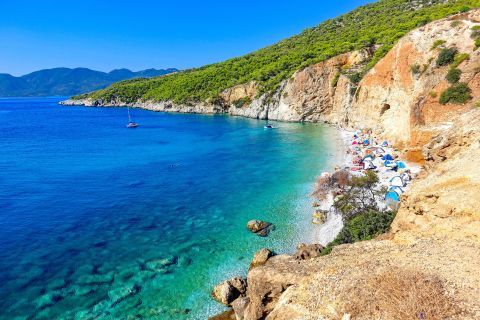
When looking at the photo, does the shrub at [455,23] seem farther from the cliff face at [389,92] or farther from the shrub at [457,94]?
the shrub at [457,94]

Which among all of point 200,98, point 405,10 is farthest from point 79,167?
point 405,10


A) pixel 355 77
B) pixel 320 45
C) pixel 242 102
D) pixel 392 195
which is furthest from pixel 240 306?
pixel 320 45

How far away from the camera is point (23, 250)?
20328 mm

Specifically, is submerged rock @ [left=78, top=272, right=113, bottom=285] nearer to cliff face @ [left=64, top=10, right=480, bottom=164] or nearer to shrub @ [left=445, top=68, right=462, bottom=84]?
cliff face @ [left=64, top=10, right=480, bottom=164]

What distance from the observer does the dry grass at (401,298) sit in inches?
325

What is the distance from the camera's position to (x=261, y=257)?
1847 cm

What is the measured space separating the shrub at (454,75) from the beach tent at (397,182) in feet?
32.8

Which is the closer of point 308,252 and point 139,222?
point 308,252

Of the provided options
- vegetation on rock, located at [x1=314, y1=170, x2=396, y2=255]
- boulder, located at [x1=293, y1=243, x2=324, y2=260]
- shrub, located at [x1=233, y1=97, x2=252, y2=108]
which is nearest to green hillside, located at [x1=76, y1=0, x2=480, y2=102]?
shrub, located at [x1=233, y1=97, x2=252, y2=108]

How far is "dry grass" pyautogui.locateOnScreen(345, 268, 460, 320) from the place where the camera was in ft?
27.1

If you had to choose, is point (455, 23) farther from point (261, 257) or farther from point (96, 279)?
point (96, 279)

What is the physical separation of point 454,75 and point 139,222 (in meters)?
29.2

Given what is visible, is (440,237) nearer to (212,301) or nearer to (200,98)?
(212,301)

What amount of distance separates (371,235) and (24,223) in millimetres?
23489
